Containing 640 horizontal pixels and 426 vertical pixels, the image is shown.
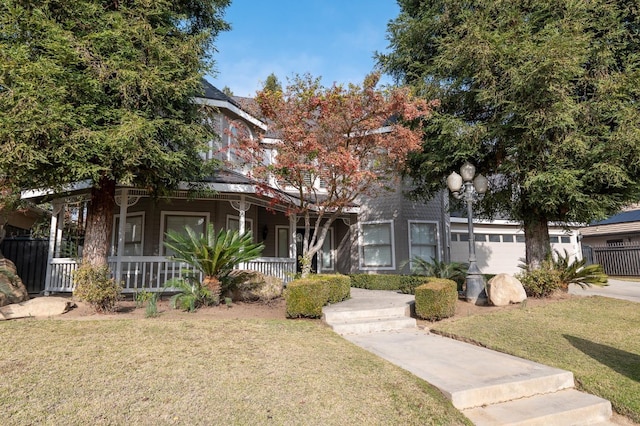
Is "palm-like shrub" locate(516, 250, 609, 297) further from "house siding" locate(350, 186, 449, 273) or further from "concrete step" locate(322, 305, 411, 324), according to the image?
"house siding" locate(350, 186, 449, 273)

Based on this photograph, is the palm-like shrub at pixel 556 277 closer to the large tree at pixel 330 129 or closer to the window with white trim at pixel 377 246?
the large tree at pixel 330 129

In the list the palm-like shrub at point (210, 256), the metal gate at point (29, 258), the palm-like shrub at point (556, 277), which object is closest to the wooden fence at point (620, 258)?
the palm-like shrub at point (556, 277)

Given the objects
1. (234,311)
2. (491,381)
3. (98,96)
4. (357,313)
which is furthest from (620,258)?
(98,96)

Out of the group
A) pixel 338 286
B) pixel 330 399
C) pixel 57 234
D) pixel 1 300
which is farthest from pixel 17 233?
pixel 330 399

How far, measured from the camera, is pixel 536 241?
33.4 feet

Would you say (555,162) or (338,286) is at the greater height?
(555,162)

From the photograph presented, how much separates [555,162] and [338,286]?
588 centimetres

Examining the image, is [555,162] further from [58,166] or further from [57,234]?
[57,234]

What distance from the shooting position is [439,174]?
36.6 ft

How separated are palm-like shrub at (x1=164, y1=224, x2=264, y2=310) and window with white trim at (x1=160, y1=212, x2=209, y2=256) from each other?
3.84 meters

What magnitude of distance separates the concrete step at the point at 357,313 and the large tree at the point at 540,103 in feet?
14.0

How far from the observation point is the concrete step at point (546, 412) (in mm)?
3704

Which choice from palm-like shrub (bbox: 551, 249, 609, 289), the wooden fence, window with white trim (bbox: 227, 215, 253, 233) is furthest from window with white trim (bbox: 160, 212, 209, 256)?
the wooden fence

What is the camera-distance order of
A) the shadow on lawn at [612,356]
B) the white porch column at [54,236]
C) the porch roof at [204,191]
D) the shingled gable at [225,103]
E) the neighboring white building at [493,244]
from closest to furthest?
the shadow on lawn at [612,356], the porch roof at [204,191], the white porch column at [54,236], the shingled gable at [225,103], the neighboring white building at [493,244]
